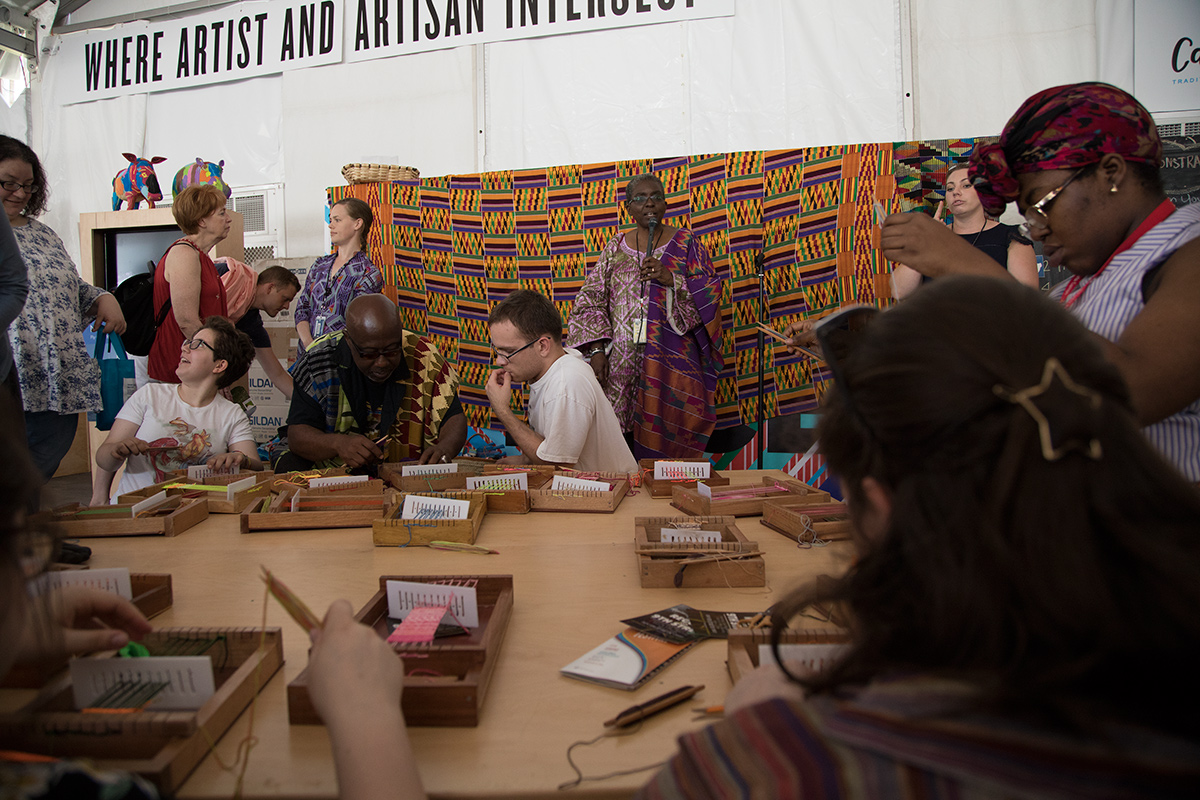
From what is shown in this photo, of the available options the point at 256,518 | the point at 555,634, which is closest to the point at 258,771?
the point at 555,634

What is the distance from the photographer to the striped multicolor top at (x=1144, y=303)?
1.28m

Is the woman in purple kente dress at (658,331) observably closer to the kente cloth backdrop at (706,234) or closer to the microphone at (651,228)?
the microphone at (651,228)

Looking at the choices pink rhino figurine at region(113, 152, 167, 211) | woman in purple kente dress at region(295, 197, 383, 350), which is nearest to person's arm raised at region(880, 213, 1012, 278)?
woman in purple kente dress at region(295, 197, 383, 350)

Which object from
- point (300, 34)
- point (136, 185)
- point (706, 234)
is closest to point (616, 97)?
point (706, 234)

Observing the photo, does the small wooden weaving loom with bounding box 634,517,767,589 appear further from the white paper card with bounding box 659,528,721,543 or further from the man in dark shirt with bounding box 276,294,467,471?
the man in dark shirt with bounding box 276,294,467,471

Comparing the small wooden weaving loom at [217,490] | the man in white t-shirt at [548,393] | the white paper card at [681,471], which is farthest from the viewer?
the man in white t-shirt at [548,393]

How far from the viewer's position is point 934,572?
22.2 inches

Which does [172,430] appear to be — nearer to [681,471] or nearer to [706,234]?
[681,471]

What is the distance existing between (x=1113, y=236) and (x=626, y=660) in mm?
1240

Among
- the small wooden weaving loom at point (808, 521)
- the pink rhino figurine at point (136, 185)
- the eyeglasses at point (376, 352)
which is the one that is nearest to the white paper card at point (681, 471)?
the small wooden weaving loom at point (808, 521)

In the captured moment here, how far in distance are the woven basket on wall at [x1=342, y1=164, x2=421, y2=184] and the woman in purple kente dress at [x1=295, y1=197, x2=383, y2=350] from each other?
0.84 feet

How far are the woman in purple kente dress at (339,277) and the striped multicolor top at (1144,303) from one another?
3.92m

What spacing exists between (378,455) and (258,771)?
6.73ft

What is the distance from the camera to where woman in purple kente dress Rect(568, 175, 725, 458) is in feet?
13.5
